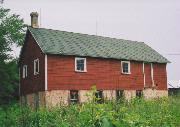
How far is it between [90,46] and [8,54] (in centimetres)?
1181

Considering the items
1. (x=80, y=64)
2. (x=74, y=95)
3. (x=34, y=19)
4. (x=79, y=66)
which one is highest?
(x=34, y=19)

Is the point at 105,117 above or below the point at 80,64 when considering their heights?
below

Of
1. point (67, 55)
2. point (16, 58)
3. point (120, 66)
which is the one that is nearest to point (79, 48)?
point (67, 55)

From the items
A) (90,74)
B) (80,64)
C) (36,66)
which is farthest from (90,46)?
(36,66)

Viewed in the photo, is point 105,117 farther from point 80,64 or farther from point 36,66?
point 36,66

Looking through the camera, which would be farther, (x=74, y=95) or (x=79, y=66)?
(x=79, y=66)

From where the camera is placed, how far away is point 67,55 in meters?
30.6

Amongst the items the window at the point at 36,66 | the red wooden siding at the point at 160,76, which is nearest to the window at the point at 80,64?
the window at the point at 36,66

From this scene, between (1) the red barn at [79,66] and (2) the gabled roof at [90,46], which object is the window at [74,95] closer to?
(1) the red barn at [79,66]

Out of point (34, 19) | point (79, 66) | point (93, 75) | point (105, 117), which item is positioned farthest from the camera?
point (34, 19)

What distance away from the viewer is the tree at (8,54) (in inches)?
1510

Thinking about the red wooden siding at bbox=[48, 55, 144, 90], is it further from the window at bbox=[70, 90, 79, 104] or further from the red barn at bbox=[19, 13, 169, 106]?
the window at bbox=[70, 90, 79, 104]

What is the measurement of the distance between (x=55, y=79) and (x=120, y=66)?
764cm

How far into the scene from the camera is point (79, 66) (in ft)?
103
